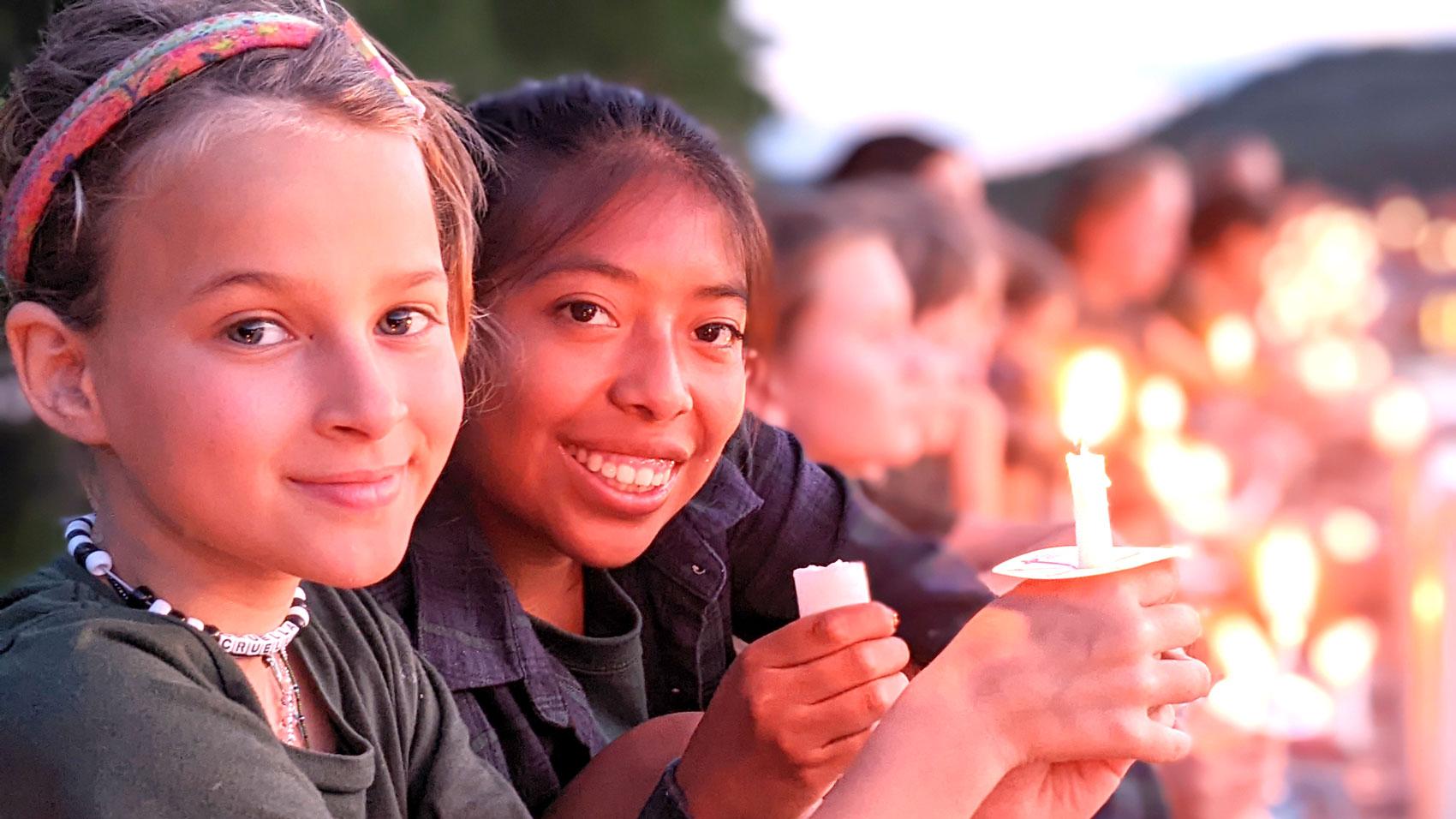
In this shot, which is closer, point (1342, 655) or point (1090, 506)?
point (1090, 506)

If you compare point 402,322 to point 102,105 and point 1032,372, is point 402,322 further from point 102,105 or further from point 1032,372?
point 1032,372

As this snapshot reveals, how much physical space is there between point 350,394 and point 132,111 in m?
0.25

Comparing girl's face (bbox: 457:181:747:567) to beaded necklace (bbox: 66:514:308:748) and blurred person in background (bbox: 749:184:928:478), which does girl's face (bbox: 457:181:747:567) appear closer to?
beaded necklace (bbox: 66:514:308:748)

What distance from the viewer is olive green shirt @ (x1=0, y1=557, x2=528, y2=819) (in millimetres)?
963

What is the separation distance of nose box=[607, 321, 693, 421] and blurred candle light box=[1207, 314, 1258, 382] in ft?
12.3

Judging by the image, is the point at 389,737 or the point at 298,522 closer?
the point at 298,522

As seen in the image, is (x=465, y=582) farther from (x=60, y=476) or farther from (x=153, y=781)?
(x=60, y=476)

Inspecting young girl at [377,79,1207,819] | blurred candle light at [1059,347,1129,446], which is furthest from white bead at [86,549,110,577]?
blurred candle light at [1059,347,1129,446]

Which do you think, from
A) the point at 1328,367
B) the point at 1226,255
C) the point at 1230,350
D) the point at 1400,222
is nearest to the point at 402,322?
the point at 1230,350

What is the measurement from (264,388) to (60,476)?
2.14 meters

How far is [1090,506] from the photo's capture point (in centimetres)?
106

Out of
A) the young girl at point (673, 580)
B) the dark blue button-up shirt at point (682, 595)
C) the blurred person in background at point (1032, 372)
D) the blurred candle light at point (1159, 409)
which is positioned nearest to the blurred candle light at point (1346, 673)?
the blurred candle light at point (1159, 409)

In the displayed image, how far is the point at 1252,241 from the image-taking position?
6.41m

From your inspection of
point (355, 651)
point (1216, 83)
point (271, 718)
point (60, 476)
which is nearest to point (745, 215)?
point (355, 651)
